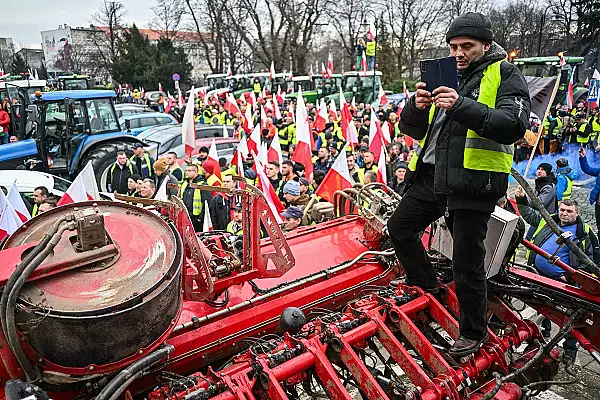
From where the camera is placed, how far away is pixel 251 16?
3616cm

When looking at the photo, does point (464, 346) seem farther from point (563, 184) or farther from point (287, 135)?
point (287, 135)

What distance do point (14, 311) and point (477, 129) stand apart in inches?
87.2

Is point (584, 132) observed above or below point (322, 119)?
below

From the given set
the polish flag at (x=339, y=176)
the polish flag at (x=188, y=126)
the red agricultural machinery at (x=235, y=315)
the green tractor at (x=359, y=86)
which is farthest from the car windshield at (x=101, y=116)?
the green tractor at (x=359, y=86)

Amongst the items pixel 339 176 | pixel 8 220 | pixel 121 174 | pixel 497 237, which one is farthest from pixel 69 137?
pixel 497 237

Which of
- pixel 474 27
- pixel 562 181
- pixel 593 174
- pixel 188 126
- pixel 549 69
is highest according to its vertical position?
pixel 474 27

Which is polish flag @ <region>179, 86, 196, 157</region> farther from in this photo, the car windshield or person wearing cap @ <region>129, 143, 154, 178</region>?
the car windshield

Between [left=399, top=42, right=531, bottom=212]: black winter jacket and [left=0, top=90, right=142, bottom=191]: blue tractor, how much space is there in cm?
869

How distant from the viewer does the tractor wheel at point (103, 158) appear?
10125 mm

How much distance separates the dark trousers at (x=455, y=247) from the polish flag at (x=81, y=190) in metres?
3.89

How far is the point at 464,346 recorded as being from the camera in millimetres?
2846

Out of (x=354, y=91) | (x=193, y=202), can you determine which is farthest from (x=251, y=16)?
(x=193, y=202)

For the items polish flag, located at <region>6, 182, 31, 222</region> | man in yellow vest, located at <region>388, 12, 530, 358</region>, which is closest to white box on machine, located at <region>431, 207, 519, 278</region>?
man in yellow vest, located at <region>388, 12, 530, 358</region>

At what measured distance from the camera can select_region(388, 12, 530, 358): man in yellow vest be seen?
236cm
